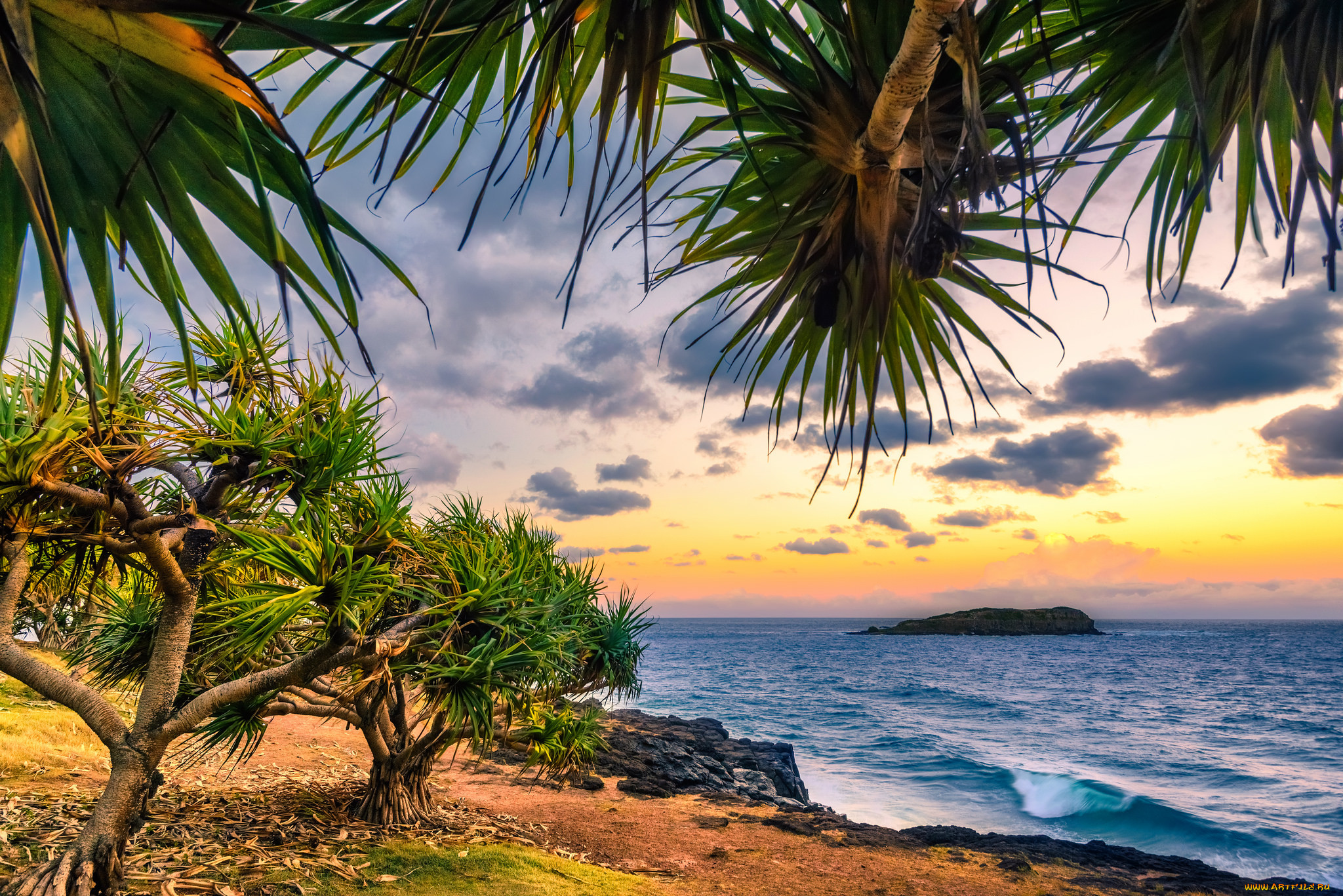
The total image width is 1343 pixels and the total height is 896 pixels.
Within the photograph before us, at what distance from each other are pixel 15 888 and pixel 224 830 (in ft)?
5.55

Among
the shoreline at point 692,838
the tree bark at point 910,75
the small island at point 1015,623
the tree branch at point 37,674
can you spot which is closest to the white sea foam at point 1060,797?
the shoreline at point 692,838

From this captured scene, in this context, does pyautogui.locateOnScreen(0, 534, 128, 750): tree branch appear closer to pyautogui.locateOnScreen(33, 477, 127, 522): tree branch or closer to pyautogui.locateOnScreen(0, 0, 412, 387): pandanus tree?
pyautogui.locateOnScreen(33, 477, 127, 522): tree branch

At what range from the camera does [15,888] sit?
3.64 metres

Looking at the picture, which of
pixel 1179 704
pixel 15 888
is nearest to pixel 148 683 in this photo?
pixel 15 888

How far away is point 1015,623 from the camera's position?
300ft

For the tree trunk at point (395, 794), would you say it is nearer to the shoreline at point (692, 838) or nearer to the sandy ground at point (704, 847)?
the shoreline at point (692, 838)

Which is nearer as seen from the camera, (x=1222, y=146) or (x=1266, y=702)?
(x=1222, y=146)

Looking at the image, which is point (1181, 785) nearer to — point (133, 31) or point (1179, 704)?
point (1179, 704)

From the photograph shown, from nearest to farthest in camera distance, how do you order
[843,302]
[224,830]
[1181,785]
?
1. [843,302]
2. [224,830]
3. [1181,785]

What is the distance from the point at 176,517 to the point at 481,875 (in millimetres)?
3358

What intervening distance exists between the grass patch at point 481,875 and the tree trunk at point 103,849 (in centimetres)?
96

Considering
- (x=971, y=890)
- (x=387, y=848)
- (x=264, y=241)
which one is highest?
(x=264, y=241)

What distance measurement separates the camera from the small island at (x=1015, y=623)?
9100 centimetres

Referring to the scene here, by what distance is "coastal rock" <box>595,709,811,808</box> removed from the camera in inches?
453
